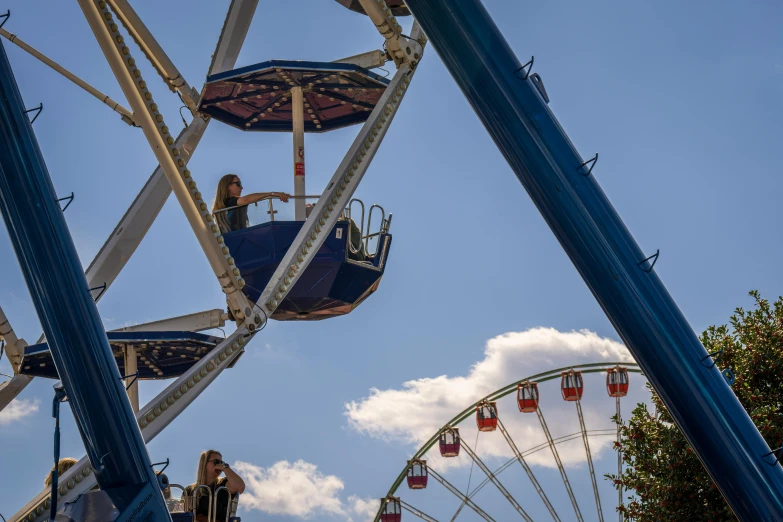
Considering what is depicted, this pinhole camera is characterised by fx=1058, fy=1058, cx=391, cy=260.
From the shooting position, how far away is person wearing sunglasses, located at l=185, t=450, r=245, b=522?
9641mm

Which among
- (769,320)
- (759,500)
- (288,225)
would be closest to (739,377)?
(769,320)

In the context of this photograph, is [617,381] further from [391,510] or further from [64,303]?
[64,303]

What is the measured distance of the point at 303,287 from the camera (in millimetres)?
15773

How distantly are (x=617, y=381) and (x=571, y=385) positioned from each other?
1198mm

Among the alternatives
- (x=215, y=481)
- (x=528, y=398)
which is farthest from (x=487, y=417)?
(x=215, y=481)

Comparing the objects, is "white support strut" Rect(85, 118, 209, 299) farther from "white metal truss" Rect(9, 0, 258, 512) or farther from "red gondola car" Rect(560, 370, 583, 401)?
"red gondola car" Rect(560, 370, 583, 401)

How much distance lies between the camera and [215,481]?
9.84m

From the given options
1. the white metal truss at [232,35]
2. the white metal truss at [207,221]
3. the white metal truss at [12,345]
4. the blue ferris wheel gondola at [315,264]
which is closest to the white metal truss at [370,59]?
the white metal truss at [207,221]

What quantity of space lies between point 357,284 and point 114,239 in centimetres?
427

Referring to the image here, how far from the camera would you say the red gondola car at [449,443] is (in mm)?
25172

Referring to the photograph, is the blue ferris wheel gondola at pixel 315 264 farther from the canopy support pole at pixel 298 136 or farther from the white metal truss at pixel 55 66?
the white metal truss at pixel 55 66

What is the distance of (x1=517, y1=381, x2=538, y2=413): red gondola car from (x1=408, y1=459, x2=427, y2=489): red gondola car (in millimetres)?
3137

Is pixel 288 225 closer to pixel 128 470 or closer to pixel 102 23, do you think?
pixel 102 23

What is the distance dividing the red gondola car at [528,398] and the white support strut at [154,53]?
33.3 ft
